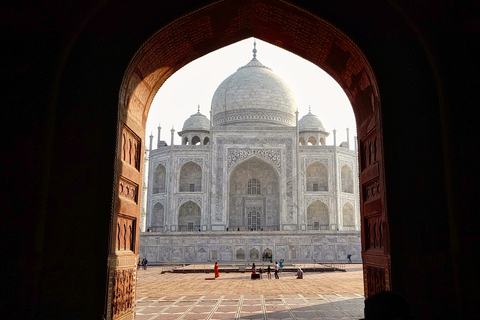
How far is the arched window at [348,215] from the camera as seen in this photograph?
106 ft

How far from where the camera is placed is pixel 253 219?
31188 millimetres

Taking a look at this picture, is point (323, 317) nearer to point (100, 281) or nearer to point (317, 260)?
point (100, 281)

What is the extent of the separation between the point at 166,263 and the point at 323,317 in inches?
737

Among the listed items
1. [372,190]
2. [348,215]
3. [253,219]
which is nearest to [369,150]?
[372,190]

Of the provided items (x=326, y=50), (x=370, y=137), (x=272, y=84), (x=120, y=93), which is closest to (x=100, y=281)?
(x=120, y=93)

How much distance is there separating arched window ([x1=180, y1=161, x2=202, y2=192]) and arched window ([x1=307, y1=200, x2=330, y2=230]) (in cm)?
794

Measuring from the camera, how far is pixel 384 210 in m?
4.64

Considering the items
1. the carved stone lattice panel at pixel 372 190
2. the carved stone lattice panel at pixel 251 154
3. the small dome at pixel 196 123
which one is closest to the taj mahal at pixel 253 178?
the carved stone lattice panel at pixel 251 154

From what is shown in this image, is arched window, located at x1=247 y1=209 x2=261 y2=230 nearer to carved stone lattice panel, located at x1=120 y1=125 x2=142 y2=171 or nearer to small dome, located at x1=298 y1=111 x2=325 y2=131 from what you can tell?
small dome, located at x1=298 y1=111 x2=325 y2=131

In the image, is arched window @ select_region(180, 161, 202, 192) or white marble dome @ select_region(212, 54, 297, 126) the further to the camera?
white marble dome @ select_region(212, 54, 297, 126)

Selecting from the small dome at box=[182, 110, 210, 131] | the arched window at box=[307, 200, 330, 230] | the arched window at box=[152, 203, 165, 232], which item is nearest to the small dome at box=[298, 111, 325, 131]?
the arched window at box=[307, 200, 330, 230]

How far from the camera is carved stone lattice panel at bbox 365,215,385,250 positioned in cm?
487

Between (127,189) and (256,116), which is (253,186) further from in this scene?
(127,189)

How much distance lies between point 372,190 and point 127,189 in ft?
9.30
